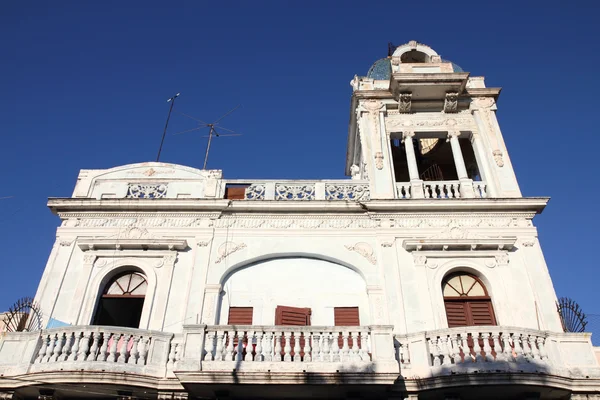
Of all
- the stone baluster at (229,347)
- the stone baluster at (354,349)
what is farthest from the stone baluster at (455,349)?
the stone baluster at (229,347)

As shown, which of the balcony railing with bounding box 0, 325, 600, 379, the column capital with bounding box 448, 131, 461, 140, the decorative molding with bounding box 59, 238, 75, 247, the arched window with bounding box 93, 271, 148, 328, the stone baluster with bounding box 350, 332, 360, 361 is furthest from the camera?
the column capital with bounding box 448, 131, 461, 140

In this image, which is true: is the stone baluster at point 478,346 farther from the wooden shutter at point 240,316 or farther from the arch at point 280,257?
the wooden shutter at point 240,316

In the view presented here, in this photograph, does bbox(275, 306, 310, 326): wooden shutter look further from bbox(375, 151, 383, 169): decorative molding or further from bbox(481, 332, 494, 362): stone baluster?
bbox(375, 151, 383, 169): decorative molding

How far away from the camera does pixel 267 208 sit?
15242 millimetres

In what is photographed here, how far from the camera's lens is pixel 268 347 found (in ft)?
38.0

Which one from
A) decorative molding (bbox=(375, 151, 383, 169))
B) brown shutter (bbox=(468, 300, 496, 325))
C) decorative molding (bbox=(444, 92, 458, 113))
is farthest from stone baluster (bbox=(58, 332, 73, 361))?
decorative molding (bbox=(444, 92, 458, 113))

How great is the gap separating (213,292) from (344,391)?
442 centimetres

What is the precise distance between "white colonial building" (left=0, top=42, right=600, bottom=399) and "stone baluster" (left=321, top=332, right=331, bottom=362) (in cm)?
3

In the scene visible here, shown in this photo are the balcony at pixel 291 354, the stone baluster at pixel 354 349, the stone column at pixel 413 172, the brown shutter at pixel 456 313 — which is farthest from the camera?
the stone column at pixel 413 172

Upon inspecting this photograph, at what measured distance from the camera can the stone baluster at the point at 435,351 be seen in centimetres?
1159

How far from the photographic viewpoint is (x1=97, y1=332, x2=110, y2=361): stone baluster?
11341mm

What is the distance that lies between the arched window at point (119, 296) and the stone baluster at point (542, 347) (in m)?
10.2

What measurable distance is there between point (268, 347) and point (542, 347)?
6427mm

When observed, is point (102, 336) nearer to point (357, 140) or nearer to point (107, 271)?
point (107, 271)
